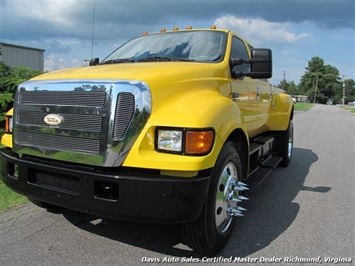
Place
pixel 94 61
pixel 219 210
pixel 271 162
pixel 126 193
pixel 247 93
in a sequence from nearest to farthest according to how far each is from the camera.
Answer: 1. pixel 126 193
2. pixel 219 210
3. pixel 247 93
4. pixel 94 61
5. pixel 271 162

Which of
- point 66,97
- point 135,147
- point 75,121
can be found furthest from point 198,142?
point 66,97

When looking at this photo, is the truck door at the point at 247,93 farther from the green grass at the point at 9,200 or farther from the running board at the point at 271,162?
the green grass at the point at 9,200

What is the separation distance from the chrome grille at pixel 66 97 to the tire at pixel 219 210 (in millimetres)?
1096

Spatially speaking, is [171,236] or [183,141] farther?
[171,236]

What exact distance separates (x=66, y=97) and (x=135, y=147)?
74 cm

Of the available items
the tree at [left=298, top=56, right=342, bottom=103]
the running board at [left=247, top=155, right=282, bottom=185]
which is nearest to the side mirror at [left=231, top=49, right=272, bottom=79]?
the running board at [left=247, top=155, right=282, bottom=185]

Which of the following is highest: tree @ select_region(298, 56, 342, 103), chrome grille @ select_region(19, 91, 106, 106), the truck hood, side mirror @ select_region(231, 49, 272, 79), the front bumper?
tree @ select_region(298, 56, 342, 103)

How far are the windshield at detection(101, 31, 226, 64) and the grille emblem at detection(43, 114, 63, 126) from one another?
143 cm

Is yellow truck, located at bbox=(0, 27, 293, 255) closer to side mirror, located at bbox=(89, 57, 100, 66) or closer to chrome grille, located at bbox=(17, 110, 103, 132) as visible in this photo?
chrome grille, located at bbox=(17, 110, 103, 132)

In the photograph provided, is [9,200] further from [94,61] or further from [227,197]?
[227,197]

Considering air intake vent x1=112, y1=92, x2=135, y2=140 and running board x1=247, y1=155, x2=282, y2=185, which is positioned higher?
air intake vent x1=112, y1=92, x2=135, y2=140

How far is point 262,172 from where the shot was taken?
4.90 metres

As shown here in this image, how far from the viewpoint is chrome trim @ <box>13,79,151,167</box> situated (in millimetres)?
2611

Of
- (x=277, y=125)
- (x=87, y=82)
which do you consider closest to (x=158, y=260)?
(x=87, y=82)
